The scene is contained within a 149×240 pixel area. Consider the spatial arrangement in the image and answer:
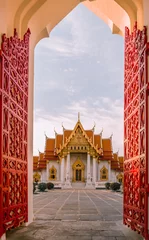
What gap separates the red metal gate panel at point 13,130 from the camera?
5230 mm

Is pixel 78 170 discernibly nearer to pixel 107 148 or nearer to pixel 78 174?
pixel 78 174

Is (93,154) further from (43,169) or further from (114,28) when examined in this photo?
(114,28)

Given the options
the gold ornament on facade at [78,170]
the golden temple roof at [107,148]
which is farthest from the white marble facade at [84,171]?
the golden temple roof at [107,148]

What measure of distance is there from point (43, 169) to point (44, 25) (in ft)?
95.3

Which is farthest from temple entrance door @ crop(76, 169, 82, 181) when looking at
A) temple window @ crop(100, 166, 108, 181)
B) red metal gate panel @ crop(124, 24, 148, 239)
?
red metal gate panel @ crop(124, 24, 148, 239)

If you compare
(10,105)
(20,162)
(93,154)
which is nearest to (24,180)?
(20,162)

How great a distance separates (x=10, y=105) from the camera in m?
5.75

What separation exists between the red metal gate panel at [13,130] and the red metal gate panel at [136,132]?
2.01m

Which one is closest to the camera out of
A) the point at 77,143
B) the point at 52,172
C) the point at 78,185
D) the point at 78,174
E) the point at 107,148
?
the point at 78,185

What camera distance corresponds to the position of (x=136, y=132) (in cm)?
598

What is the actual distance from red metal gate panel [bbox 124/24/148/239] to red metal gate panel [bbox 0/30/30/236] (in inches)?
79.0

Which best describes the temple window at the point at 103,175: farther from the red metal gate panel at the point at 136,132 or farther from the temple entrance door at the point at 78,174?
the red metal gate panel at the point at 136,132

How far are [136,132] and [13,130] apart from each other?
212 cm

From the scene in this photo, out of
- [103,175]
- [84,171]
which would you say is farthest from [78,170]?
[103,175]
